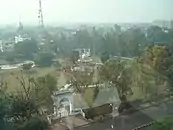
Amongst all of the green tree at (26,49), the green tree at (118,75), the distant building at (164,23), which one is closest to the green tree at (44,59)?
the green tree at (26,49)

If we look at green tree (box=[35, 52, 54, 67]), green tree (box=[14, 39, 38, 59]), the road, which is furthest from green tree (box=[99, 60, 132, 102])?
green tree (box=[14, 39, 38, 59])

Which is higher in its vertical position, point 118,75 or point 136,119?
point 118,75

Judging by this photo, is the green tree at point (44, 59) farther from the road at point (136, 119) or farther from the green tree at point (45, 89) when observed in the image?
the road at point (136, 119)

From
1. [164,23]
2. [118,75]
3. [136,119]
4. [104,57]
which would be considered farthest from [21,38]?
[164,23]

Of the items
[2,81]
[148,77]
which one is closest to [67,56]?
[2,81]

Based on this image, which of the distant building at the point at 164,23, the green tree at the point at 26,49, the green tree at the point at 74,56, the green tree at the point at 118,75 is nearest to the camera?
the green tree at the point at 26,49

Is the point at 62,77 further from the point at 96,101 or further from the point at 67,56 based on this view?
the point at 96,101

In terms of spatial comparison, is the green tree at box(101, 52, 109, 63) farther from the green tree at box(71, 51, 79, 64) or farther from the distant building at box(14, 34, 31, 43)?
the distant building at box(14, 34, 31, 43)

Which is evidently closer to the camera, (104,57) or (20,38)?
(20,38)

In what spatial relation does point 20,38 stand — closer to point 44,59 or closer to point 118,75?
point 44,59
